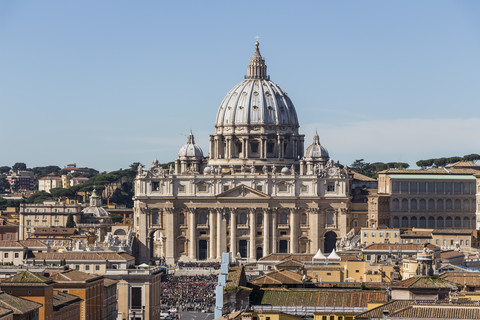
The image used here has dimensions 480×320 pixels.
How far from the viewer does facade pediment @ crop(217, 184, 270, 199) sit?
17662cm

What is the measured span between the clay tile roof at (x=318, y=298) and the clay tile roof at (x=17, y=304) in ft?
29.4

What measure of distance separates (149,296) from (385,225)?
7361cm

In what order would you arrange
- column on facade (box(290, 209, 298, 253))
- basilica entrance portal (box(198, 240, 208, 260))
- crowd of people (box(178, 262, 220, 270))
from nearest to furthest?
crowd of people (box(178, 262, 220, 270))
column on facade (box(290, 209, 298, 253))
basilica entrance portal (box(198, 240, 208, 260))

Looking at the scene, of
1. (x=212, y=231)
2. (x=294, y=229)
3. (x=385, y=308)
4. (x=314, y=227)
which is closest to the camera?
(x=385, y=308)

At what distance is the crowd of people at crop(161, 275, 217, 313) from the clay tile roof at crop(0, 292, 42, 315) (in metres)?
46.7

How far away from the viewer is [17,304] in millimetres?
64562

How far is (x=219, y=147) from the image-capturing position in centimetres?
19862

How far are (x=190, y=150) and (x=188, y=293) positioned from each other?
71677mm

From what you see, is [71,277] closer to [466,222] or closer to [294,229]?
[294,229]

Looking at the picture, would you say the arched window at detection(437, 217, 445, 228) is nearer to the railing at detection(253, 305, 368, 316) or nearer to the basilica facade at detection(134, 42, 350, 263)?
the basilica facade at detection(134, 42, 350, 263)

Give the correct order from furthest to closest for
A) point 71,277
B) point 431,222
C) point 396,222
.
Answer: point 431,222
point 396,222
point 71,277

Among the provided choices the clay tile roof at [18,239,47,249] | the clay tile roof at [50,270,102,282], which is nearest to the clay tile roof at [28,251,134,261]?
the clay tile roof at [18,239,47,249]

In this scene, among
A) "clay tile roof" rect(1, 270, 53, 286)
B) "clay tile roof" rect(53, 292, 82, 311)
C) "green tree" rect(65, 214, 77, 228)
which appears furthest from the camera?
"green tree" rect(65, 214, 77, 228)

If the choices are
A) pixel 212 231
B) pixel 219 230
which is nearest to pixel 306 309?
pixel 219 230
